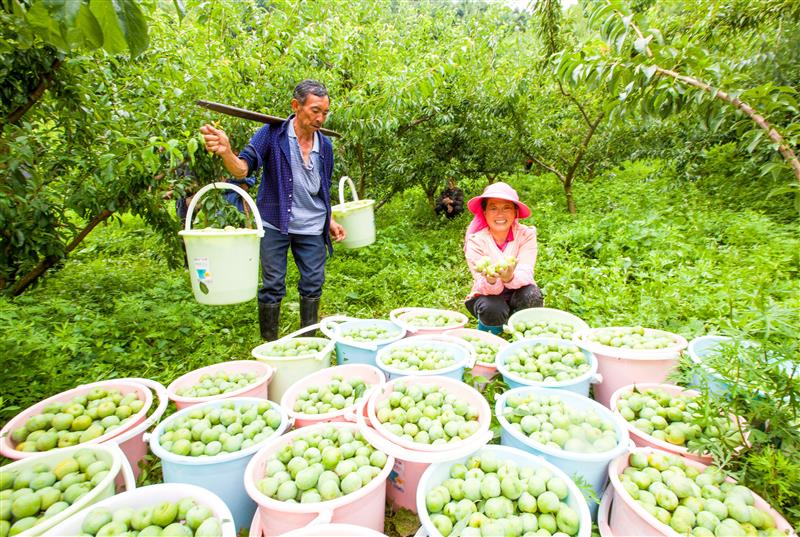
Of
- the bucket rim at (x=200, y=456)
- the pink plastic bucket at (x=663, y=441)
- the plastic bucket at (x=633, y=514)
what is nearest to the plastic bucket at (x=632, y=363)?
the pink plastic bucket at (x=663, y=441)

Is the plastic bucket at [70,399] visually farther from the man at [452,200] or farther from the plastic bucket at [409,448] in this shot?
the man at [452,200]

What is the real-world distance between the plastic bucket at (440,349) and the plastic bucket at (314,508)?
62cm

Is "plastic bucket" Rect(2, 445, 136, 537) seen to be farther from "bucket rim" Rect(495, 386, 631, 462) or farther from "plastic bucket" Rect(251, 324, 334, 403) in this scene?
"bucket rim" Rect(495, 386, 631, 462)

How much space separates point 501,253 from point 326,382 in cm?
172

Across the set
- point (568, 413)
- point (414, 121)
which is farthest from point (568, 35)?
point (568, 413)

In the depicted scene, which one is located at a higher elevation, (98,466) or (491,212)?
(491,212)

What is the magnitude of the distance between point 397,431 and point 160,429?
3.42ft

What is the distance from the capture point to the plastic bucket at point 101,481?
1.17 meters

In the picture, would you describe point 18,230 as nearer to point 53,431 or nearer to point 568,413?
point 53,431

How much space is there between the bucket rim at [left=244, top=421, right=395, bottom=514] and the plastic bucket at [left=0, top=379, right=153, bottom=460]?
24.2 inches

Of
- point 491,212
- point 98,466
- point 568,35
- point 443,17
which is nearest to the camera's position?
point 98,466

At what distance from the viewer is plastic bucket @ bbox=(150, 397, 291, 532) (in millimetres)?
1506

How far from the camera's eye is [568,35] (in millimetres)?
6289

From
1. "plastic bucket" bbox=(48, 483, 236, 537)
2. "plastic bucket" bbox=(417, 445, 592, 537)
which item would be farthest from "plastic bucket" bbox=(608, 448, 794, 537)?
"plastic bucket" bbox=(48, 483, 236, 537)
